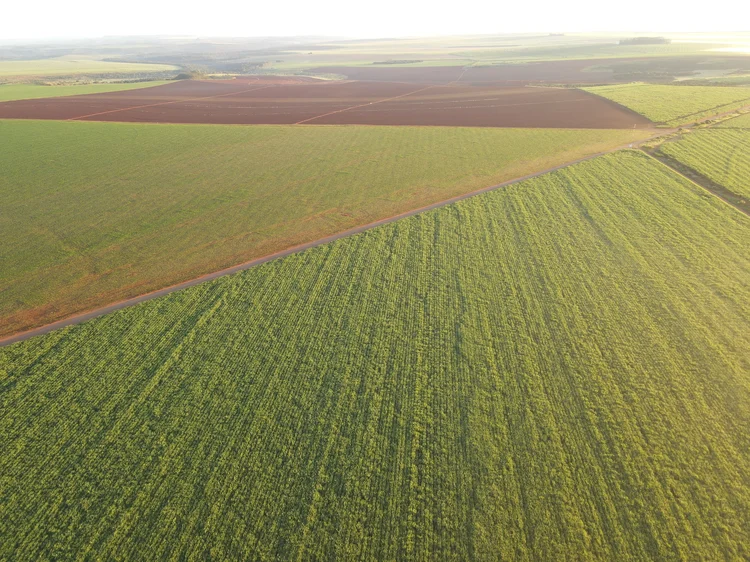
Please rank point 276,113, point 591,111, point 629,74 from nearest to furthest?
1. point 591,111
2. point 276,113
3. point 629,74

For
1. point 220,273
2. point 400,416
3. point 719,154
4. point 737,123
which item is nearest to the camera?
point 400,416

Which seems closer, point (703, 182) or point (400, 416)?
point (400, 416)

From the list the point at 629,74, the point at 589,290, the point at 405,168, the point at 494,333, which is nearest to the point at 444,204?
the point at 405,168

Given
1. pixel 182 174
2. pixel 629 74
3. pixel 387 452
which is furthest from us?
pixel 629 74

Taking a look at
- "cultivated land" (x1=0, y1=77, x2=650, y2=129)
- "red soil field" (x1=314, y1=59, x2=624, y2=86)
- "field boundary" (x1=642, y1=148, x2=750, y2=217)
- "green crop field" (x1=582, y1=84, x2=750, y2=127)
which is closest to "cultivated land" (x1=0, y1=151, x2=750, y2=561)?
"field boundary" (x1=642, y1=148, x2=750, y2=217)

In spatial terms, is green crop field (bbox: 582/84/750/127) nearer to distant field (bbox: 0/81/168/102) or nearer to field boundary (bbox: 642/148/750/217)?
field boundary (bbox: 642/148/750/217)

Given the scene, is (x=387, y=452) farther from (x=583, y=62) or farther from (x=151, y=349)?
→ (x=583, y=62)

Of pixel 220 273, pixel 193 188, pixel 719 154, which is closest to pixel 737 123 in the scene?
pixel 719 154

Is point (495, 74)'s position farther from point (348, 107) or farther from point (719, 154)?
point (719, 154)
